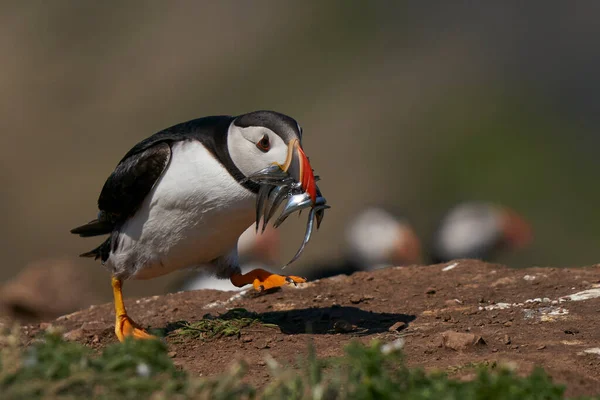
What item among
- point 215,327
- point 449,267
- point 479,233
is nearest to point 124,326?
point 215,327

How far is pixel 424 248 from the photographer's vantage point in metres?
13.7

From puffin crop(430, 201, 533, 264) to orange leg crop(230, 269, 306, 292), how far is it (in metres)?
Result: 7.09

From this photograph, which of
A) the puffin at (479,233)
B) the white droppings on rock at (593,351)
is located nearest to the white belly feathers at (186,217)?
the white droppings on rock at (593,351)

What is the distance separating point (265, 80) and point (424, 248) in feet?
17.0

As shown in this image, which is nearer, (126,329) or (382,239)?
(126,329)

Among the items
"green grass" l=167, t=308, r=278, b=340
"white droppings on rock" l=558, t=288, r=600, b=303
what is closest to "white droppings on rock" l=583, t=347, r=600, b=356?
"white droppings on rock" l=558, t=288, r=600, b=303

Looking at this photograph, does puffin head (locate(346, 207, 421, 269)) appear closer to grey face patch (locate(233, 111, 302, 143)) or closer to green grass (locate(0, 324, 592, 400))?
grey face patch (locate(233, 111, 302, 143))

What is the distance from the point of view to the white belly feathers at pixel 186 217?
5699 mm

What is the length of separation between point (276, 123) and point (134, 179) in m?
1.09

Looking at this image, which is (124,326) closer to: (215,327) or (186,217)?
(215,327)

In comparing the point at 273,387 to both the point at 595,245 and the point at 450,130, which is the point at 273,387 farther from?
the point at 450,130

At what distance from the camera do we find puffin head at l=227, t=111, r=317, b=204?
17.8ft

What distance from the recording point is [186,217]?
5.83m

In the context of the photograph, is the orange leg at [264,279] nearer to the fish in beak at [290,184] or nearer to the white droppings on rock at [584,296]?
the fish in beak at [290,184]
